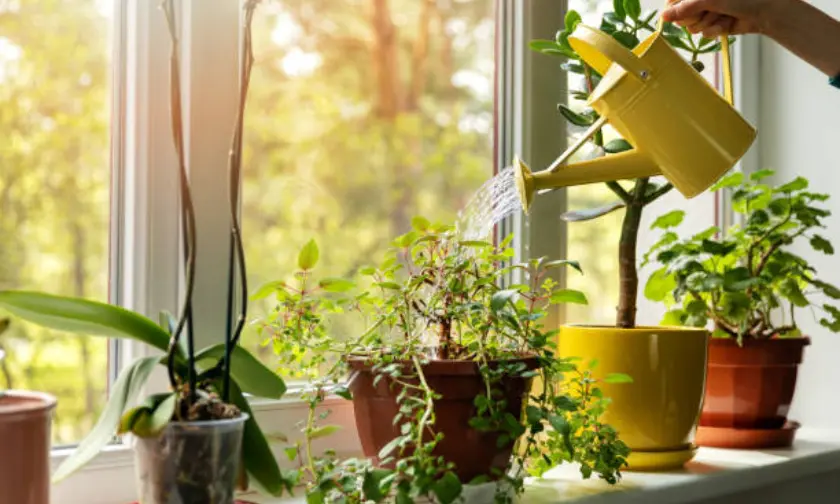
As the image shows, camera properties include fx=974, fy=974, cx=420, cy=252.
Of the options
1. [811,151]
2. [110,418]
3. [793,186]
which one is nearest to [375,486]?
[110,418]

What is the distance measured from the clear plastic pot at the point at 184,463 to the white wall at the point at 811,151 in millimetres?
1376

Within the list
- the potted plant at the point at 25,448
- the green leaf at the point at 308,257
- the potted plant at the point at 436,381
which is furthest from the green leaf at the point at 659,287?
the potted plant at the point at 25,448

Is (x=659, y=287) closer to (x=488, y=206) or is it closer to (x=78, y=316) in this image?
(x=488, y=206)

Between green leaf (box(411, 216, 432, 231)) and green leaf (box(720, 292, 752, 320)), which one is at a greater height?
green leaf (box(411, 216, 432, 231))

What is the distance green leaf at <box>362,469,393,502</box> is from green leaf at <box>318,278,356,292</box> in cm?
25

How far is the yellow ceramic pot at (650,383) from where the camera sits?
1.29 metres

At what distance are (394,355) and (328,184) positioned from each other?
35 cm

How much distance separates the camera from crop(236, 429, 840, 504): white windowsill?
47.3 inches

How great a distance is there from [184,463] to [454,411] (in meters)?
0.32

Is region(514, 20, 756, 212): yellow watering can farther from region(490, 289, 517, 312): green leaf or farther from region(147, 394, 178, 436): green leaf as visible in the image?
region(147, 394, 178, 436): green leaf

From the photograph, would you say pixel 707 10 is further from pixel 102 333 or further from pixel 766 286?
pixel 102 333

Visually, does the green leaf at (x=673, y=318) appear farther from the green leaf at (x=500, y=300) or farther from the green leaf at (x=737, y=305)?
the green leaf at (x=500, y=300)

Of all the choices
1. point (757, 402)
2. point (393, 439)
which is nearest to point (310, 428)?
point (393, 439)

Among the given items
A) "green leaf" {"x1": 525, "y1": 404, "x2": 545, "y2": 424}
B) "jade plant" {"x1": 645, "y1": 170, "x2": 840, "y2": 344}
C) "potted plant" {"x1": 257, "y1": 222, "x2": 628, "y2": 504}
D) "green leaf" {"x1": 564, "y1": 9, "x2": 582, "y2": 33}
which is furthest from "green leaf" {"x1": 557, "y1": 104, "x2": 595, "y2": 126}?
"green leaf" {"x1": 525, "y1": 404, "x2": 545, "y2": 424}
